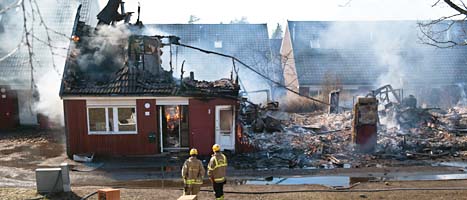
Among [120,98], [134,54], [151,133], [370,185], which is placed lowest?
A: [370,185]

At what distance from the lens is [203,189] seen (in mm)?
12727

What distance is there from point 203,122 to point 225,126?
951mm

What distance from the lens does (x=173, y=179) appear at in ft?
47.4

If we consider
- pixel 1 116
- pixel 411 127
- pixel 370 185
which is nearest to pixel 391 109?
pixel 411 127

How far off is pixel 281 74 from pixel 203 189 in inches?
996

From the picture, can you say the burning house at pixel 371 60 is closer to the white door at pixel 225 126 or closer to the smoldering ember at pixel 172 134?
the smoldering ember at pixel 172 134

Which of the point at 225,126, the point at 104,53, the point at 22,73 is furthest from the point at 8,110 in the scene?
the point at 225,126

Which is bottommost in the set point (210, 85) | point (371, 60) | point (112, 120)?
point (112, 120)

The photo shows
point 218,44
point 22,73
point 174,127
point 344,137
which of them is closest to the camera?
point 174,127

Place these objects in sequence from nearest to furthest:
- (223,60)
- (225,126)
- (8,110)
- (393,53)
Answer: (225,126) → (8,110) → (223,60) → (393,53)

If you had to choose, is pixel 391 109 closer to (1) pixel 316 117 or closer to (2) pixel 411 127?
(2) pixel 411 127

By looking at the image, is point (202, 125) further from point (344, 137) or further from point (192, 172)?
point (192, 172)

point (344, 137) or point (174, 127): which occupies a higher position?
point (174, 127)

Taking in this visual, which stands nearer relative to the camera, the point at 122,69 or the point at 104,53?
the point at 122,69
